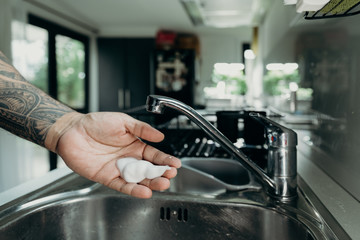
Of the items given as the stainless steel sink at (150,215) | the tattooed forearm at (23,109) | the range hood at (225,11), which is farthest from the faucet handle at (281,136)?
the range hood at (225,11)

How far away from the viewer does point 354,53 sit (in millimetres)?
766

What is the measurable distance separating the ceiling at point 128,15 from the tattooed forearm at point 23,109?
2.83 metres

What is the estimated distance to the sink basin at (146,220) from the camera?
0.70m

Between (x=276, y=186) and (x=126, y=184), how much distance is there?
35 cm

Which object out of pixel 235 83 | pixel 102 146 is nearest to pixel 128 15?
pixel 235 83

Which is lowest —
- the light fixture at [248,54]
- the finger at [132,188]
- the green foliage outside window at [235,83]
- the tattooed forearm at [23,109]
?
the finger at [132,188]

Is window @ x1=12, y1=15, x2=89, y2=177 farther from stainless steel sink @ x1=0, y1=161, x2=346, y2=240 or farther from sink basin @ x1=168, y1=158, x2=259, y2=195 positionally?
stainless steel sink @ x1=0, y1=161, x2=346, y2=240

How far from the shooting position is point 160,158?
692 millimetres

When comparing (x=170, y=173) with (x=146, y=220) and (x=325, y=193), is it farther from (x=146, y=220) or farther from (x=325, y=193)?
(x=325, y=193)

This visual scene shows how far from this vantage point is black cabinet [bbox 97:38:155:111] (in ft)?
17.2

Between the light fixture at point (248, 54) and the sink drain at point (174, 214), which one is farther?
the light fixture at point (248, 54)

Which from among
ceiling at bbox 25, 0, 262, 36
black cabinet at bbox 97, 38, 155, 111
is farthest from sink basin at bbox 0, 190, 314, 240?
black cabinet at bbox 97, 38, 155, 111

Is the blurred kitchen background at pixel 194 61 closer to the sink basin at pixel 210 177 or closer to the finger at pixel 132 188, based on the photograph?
the sink basin at pixel 210 177

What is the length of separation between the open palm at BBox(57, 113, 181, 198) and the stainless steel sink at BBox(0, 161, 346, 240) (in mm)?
135
